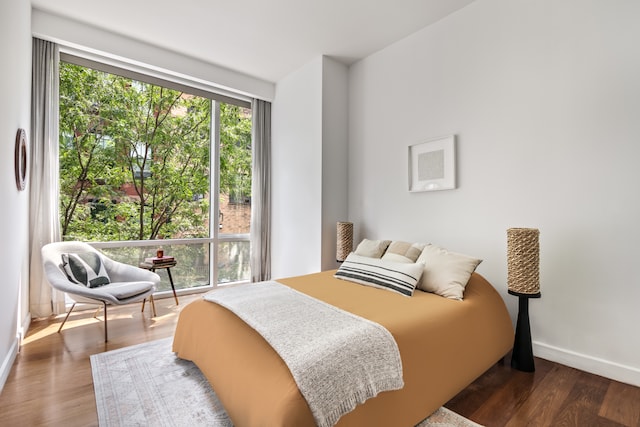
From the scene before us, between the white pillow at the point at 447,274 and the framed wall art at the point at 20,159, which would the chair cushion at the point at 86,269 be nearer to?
the framed wall art at the point at 20,159

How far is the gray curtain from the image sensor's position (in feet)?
14.9

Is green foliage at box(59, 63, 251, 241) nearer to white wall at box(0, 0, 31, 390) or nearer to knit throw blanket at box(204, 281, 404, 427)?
white wall at box(0, 0, 31, 390)

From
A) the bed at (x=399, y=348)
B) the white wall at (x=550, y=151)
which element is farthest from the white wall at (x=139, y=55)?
the bed at (x=399, y=348)

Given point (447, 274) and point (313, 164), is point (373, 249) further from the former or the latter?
point (313, 164)

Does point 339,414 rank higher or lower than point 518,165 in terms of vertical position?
lower

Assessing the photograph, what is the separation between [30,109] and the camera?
120 inches

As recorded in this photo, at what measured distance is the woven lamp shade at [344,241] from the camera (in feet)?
11.6

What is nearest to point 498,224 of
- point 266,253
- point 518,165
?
point 518,165

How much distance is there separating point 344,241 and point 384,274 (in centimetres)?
122

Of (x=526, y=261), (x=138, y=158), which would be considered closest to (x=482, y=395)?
(x=526, y=261)

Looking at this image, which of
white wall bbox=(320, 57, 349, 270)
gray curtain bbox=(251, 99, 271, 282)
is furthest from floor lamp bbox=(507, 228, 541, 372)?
gray curtain bbox=(251, 99, 271, 282)

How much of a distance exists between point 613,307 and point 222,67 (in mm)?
4552

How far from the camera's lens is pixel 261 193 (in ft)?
15.1

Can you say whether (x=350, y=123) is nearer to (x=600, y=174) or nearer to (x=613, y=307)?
(x=600, y=174)
